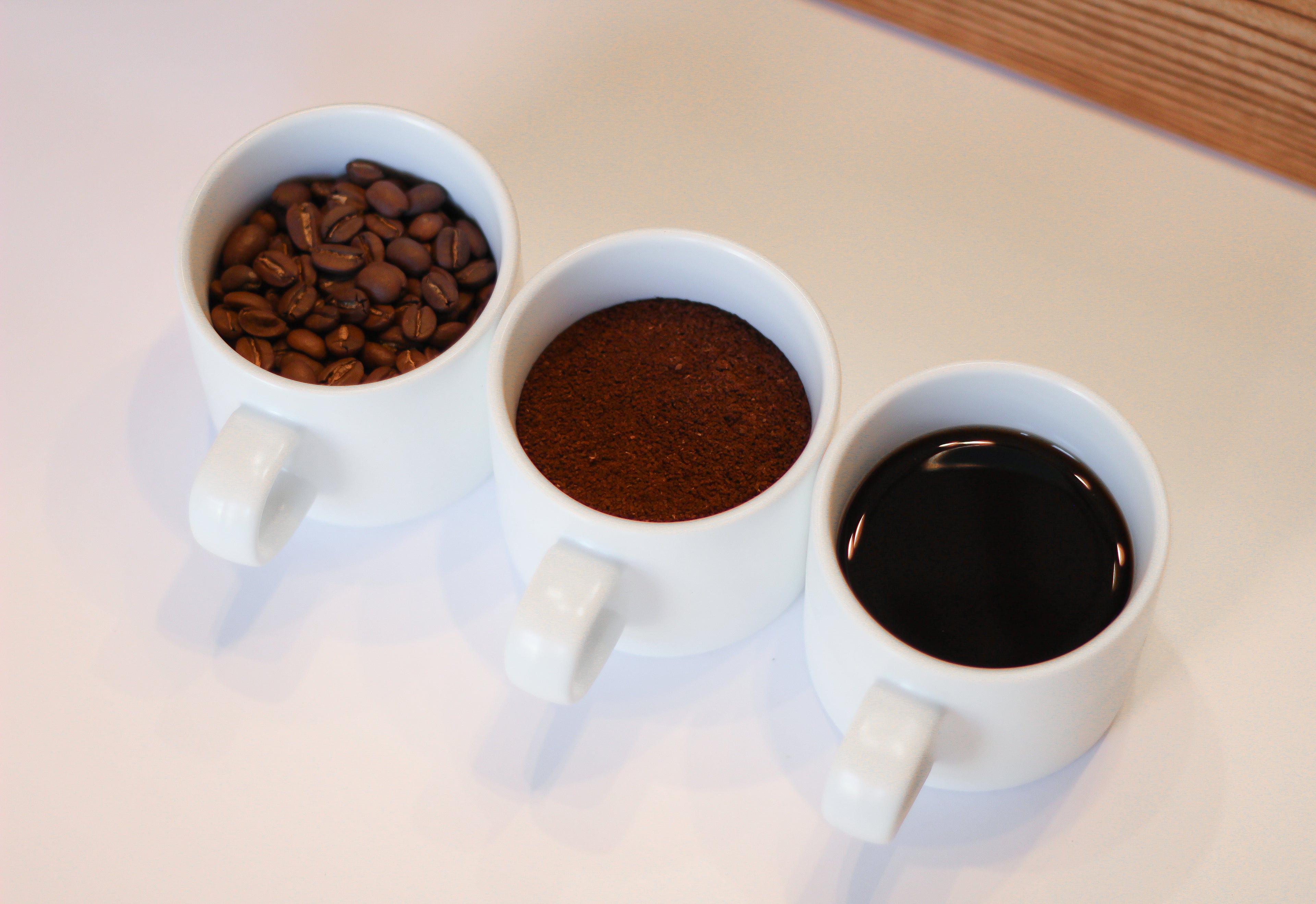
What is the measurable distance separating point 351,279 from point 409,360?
0.29 ft

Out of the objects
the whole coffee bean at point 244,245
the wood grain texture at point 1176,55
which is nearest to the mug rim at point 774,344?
the whole coffee bean at point 244,245

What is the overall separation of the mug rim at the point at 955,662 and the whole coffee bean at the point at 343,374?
0.32 meters

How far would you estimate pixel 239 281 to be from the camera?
2.62 feet

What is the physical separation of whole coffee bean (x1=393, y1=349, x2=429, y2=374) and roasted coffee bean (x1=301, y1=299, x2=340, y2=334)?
52 mm

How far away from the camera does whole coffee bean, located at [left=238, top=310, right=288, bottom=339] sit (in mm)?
778

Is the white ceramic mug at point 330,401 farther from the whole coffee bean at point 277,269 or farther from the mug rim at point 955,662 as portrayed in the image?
the mug rim at point 955,662

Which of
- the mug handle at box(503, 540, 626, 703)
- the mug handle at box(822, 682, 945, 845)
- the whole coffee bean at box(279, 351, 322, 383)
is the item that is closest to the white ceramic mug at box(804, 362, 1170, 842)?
the mug handle at box(822, 682, 945, 845)

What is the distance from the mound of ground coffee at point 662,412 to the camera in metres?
0.72

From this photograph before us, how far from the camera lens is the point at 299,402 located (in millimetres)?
714

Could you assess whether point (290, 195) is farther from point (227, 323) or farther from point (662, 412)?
point (662, 412)

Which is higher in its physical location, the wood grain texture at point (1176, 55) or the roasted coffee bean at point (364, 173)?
the wood grain texture at point (1176, 55)

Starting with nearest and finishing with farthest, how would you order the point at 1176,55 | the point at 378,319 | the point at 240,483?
1. the point at 240,483
2. the point at 378,319
3. the point at 1176,55

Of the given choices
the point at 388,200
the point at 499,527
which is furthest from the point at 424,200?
the point at 499,527

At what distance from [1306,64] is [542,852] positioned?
2.59 feet
